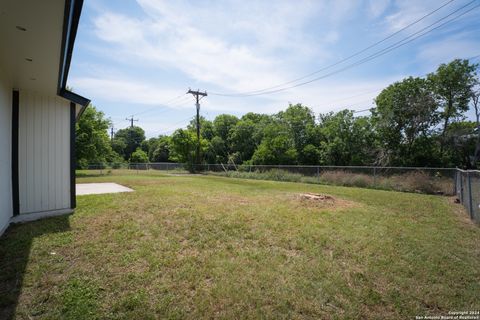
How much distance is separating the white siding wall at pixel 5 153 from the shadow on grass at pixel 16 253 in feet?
1.25

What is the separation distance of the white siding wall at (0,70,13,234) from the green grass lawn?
1.54 ft

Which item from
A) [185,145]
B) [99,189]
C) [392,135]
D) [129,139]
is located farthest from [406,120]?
[129,139]

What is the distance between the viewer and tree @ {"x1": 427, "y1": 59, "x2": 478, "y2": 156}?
68.5ft

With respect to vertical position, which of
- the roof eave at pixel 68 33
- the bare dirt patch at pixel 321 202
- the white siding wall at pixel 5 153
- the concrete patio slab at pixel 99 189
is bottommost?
the bare dirt patch at pixel 321 202

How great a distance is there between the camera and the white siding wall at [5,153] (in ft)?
14.9

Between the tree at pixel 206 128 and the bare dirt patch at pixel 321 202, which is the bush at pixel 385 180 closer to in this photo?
the bare dirt patch at pixel 321 202

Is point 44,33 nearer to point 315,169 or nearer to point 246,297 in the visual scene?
point 246,297

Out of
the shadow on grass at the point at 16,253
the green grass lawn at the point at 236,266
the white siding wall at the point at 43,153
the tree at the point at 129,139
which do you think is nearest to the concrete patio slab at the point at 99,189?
the white siding wall at the point at 43,153

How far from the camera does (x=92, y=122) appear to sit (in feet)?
76.1

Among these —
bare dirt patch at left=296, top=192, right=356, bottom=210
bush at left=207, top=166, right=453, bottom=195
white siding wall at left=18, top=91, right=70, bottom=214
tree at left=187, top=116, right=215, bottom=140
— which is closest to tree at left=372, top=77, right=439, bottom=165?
bush at left=207, top=166, right=453, bottom=195

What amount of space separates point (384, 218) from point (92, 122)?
25.1m

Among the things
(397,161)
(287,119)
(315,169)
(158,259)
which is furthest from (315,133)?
(158,259)

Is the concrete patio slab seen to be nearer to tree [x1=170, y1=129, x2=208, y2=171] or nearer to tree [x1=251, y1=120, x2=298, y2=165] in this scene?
tree [x1=170, y1=129, x2=208, y2=171]

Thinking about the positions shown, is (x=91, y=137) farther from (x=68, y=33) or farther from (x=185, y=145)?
(x=68, y=33)
